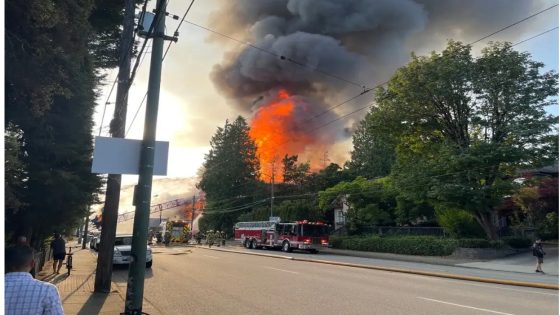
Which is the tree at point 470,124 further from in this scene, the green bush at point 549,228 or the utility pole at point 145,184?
the utility pole at point 145,184

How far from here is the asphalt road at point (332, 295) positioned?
9.69m

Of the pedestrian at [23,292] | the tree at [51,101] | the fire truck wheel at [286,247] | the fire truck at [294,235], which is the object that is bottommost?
the pedestrian at [23,292]

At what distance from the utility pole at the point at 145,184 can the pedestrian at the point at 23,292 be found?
3.29 m

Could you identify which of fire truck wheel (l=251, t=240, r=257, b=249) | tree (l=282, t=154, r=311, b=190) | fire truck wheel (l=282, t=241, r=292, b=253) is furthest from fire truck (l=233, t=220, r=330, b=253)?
tree (l=282, t=154, r=311, b=190)

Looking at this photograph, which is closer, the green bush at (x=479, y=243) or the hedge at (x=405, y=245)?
the green bush at (x=479, y=243)

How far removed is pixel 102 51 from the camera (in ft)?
59.0

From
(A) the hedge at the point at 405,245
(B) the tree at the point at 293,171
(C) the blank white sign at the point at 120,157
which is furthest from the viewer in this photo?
(B) the tree at the point at 293,171

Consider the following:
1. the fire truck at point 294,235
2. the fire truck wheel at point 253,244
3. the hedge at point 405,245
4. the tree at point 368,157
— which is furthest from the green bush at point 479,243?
the fire truck wheel at point 253,244

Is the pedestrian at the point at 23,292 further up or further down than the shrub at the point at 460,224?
further down

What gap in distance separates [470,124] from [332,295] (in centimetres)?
2193

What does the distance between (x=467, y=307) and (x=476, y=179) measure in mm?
20036

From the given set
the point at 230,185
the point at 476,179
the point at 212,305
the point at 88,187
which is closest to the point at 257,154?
the point at 230,185

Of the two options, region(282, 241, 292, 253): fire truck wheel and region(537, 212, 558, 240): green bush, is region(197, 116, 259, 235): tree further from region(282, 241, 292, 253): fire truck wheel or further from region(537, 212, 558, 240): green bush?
region(537, 212, 558, 240): green bush

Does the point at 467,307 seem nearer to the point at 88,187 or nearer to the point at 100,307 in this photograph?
the point at 100,307
